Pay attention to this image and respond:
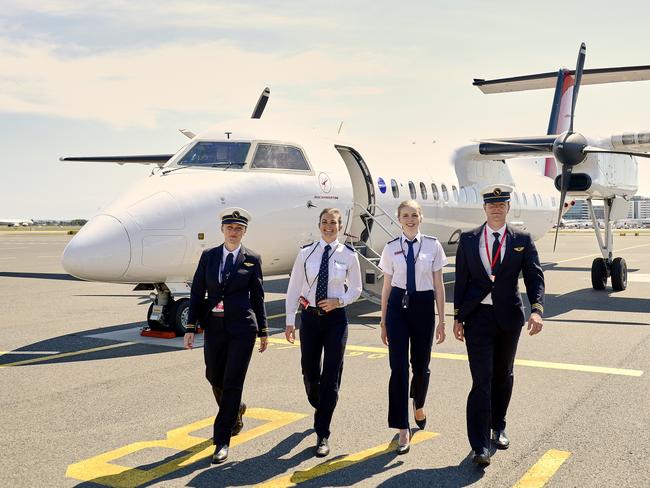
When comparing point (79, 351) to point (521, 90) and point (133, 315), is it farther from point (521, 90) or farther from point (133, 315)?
point (521, 90)

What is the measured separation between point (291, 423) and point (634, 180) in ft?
47.8

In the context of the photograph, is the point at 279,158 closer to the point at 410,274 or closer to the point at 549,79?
Result: the point at 410,274

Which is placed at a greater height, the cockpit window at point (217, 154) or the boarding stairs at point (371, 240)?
the cockpit window at point (217, 154)

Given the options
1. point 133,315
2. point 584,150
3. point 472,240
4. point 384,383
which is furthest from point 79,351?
point 584,150

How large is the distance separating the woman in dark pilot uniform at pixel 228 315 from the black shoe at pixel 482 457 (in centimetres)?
167

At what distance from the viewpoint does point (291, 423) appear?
18.5 feet

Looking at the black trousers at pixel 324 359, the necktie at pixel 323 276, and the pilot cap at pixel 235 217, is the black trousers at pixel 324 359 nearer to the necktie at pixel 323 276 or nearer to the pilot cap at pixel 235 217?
the necktie at pixel 323 276

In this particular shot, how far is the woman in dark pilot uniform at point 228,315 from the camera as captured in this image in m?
4.84

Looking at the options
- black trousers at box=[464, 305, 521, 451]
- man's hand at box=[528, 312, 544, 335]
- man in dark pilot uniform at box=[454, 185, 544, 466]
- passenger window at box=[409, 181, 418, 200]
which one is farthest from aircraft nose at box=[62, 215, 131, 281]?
passenger window at box=[409, 181, 418, 200]

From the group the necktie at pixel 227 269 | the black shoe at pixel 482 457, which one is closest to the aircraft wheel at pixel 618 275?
the black shoe at pixel 482 457

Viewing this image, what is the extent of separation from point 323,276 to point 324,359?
63 centimetres

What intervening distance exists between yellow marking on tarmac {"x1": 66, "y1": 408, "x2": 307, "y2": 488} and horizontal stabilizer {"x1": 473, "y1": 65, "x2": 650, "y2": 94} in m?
16.1

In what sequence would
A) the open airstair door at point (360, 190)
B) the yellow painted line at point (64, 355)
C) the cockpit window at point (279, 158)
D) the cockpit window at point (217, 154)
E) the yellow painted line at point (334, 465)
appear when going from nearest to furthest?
the yellow painted line at point (334, 465) → the yellow painted line at point (64, 355) → the cockpit window at point (217, 154) → the cockpit window at point (279, 158) → the open airstair door at point (360, 190)

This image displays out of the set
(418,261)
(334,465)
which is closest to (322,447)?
(334,465)
